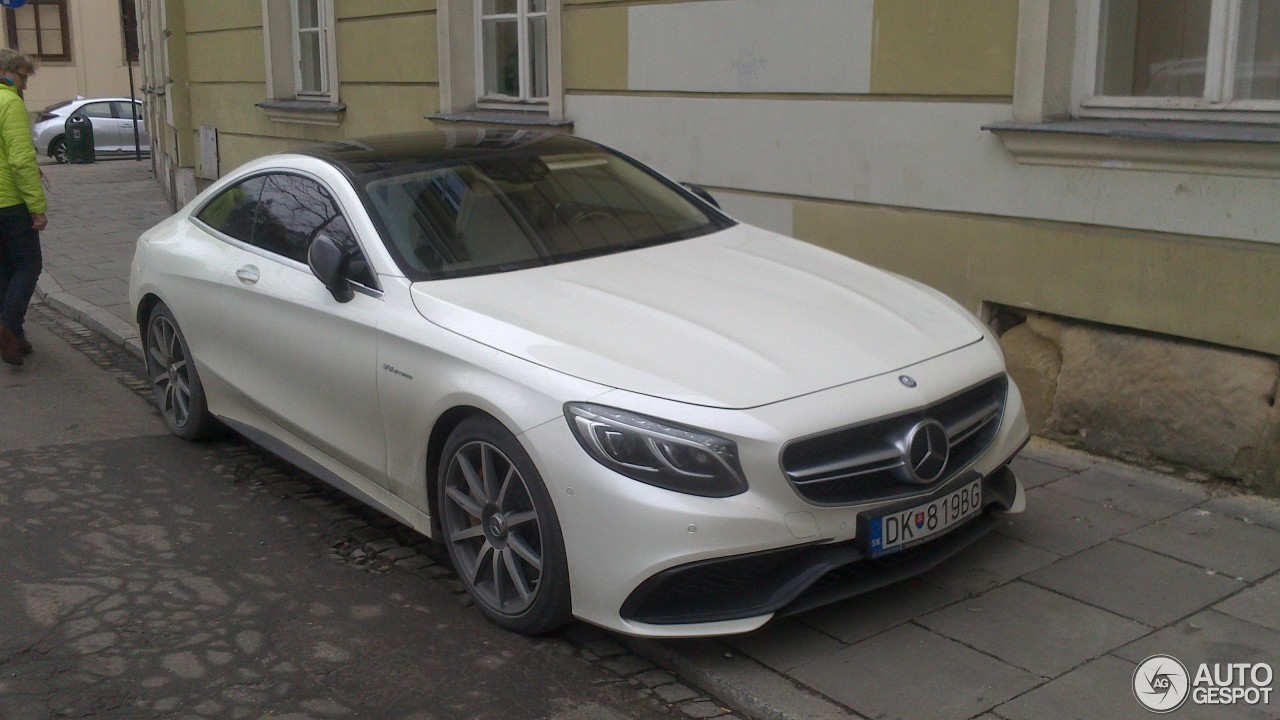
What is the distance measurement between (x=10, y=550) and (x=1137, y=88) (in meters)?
5.12

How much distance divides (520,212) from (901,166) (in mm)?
2338

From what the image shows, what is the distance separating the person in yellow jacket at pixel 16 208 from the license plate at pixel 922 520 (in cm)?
632

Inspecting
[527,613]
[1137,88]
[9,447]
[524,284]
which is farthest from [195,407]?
[1137,88]

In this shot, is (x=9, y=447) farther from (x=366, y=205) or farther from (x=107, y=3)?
(x=107, y=3)

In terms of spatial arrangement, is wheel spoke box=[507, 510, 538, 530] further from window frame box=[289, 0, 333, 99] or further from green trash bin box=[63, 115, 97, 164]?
green trash bin box=[63, 115, 97, 164]

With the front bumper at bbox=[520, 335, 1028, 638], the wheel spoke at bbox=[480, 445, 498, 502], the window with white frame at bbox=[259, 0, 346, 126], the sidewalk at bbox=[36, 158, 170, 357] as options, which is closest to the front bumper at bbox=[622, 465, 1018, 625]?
the front bumper at bbox=[520, 335, 1028, 638]

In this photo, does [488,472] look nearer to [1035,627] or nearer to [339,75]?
[1035,627]

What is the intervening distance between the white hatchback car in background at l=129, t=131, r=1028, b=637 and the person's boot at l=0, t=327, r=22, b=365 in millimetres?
3190

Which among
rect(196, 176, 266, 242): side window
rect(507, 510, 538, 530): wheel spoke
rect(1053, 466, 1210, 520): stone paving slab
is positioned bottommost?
rect(1053, 466, 1210, 520): stone paving slab

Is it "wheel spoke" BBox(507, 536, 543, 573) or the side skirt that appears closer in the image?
"wheel spoke" BBox(507, 536, 543, 573)

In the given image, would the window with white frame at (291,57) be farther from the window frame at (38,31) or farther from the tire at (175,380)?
the window frame at (38,31)

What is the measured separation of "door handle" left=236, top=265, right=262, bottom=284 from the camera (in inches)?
213

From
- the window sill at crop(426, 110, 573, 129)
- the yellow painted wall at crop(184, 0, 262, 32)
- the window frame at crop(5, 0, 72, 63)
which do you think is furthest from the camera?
the window frame at crop(5, 0, 72, 63)

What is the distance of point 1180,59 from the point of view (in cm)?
564
